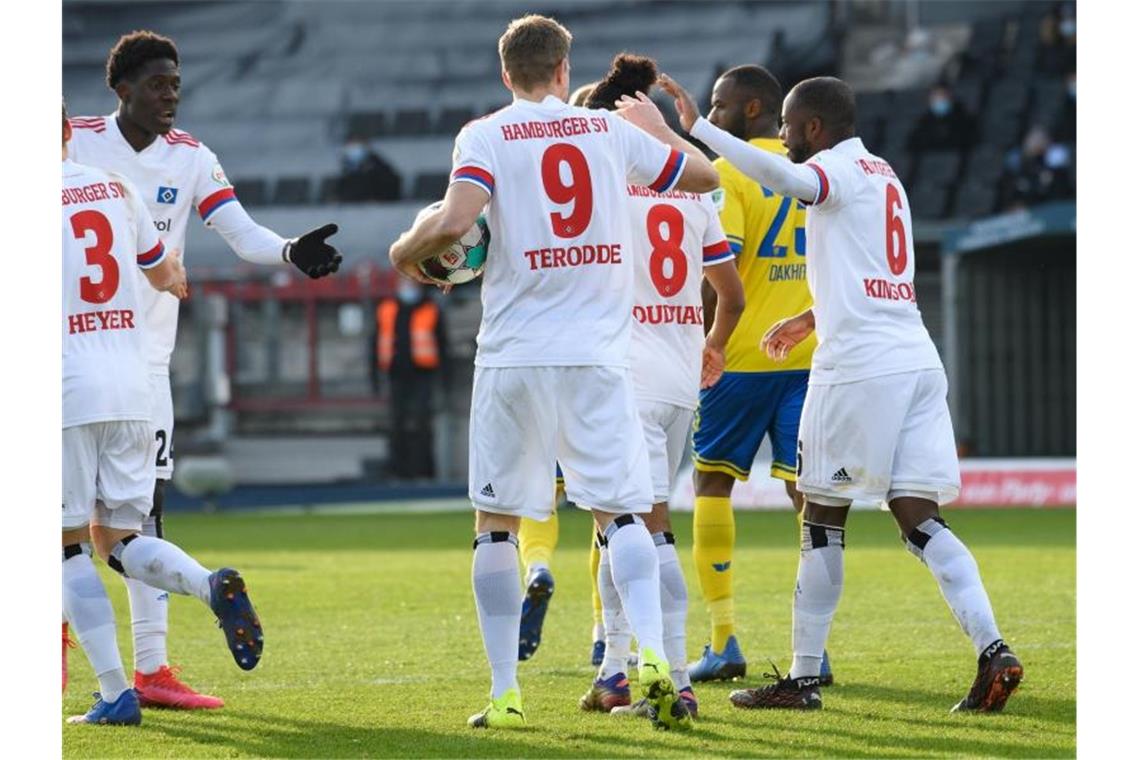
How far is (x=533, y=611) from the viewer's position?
7.46m

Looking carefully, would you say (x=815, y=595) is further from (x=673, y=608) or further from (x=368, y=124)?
(x=368, y=124)

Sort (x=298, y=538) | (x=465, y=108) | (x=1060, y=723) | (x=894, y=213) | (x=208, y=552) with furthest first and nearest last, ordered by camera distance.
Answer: (x=465, y=108), (x=298, y=538), (x=208, y=552), (x=894, y=213), (x=1060, y=723)

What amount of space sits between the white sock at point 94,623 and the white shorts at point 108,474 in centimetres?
17

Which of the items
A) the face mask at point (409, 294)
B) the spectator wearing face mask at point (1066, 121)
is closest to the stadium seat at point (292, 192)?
the face mask at point (409, 294)

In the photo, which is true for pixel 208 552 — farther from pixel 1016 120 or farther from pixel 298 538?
pixel 1016 120

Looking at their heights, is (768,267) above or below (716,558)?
above

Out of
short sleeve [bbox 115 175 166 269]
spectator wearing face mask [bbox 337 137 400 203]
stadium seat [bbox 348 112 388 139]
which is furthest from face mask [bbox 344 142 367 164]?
short sleeve [bbox 115 175 166 269]

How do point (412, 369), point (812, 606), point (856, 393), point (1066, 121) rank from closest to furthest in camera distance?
point (856, 393)
point (812, 606)
point (1066, 121)
point (412, 369)

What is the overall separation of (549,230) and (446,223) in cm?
36

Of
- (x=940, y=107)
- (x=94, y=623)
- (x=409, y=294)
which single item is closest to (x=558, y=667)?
(x=94, y=623)

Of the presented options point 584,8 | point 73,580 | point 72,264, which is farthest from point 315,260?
point 584,8

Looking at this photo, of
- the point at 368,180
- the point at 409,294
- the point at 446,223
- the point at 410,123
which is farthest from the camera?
the point at 410,123

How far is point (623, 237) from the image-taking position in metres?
6.08

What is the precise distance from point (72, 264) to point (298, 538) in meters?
9.84
